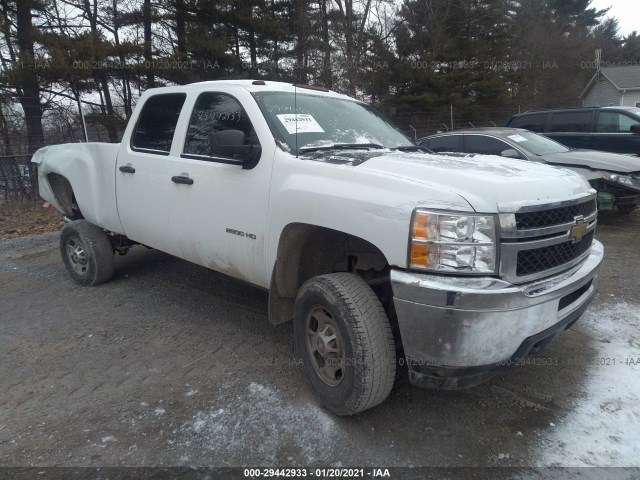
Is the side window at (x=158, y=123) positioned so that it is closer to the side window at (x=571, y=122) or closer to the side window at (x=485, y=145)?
the side window at (x=485, y=145)

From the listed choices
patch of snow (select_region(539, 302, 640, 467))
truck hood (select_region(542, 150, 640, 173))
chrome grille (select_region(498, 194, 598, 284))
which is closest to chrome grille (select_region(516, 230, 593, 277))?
chrome grille (select_region(498, 194, 598, 284))

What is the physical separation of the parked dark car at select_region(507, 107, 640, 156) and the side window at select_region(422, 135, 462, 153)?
2.77 metres

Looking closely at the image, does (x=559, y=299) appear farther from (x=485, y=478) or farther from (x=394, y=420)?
(x=394, y=420)

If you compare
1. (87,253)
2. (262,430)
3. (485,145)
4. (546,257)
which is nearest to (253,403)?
(262,430)

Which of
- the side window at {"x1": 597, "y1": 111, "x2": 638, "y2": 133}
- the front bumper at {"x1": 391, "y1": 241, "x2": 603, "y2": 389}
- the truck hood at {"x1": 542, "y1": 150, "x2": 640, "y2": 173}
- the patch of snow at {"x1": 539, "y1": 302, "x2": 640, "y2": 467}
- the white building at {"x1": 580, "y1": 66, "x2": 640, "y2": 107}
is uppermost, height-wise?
the white building at {"x1": 580, "y1": 66, "x2": 640, "y2": 107}

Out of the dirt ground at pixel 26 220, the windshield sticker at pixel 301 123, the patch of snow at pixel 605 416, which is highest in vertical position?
the windshield sticker at pixel 301 123

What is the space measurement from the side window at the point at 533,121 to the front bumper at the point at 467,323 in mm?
8658

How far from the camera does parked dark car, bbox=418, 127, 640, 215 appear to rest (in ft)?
22.5

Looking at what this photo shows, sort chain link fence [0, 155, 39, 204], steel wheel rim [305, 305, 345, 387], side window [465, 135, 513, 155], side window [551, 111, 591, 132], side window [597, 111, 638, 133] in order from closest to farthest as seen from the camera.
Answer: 1. steel wheel rim [305, 305, 345, 387]
2. side window [465, 135, 513, 155]
3. side window [597, 111, 638, 133]
4. side window [551, 111, 591, 132]
5. chain link fence [0, 155, 39, 204]

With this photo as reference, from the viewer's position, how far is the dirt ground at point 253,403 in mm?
2455

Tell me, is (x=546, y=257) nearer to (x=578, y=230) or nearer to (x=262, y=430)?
(x=578, y=230)

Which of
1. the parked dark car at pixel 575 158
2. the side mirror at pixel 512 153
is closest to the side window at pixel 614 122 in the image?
the parked dark car at pixel 575 158

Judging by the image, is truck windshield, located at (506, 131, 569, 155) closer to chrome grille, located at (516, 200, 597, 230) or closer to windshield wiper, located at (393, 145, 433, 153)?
windshield wiper, located at (393, 145, 433, 153)

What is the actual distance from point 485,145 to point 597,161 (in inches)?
67.2
